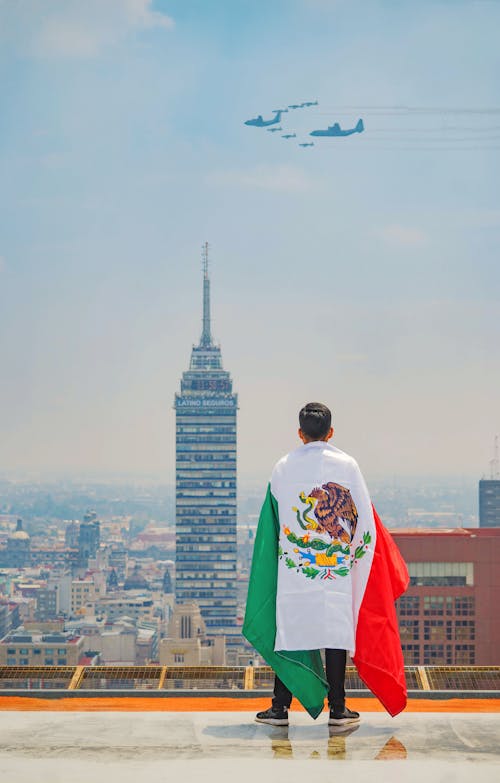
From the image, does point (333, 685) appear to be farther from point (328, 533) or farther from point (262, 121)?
point (262, 121)

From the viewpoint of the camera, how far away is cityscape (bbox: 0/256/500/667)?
1885 inches

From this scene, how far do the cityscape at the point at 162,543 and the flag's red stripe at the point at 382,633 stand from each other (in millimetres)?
39105

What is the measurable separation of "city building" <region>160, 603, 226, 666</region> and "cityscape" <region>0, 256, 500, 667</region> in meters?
0.10

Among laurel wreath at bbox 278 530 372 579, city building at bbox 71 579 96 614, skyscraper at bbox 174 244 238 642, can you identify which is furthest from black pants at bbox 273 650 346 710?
skyscraper at bbox 174 244 238 642

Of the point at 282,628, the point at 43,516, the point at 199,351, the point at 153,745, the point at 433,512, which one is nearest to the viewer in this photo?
the point at 153,745

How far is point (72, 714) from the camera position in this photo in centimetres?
248

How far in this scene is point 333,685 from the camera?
2.39 metres

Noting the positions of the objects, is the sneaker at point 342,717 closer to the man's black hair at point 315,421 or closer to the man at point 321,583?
the man at point 321,583

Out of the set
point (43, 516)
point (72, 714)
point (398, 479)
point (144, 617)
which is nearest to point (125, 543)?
point (43, 516)

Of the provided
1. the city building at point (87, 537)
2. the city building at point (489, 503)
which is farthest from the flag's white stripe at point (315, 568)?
the city building at point (87, 537)

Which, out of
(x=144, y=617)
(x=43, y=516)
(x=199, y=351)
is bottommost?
(x=144, y=617)

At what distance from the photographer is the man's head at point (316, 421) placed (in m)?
2.46

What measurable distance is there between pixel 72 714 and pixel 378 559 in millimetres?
688

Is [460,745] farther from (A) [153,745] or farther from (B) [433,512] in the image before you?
(B) [433,512]
